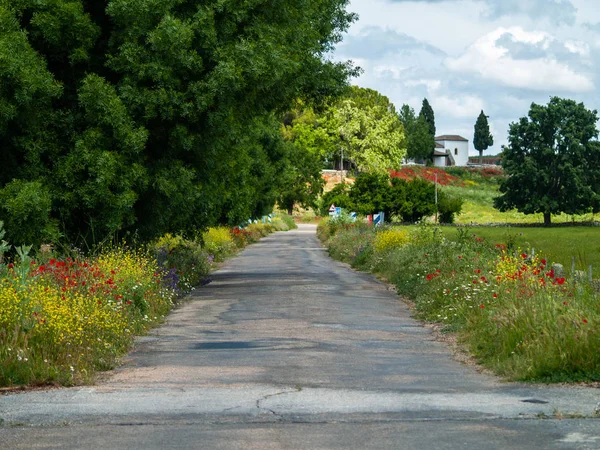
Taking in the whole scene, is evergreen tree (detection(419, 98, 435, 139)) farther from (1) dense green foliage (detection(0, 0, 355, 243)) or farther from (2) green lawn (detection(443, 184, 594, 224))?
(1) dense green foliage (detection(0, 0, 355, 243))

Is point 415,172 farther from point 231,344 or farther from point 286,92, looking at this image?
point 231,344

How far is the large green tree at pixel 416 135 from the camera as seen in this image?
163875mm

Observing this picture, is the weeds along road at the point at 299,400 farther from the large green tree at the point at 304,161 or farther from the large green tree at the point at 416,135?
the large green tree at the point at 416,135

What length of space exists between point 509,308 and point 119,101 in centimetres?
1164

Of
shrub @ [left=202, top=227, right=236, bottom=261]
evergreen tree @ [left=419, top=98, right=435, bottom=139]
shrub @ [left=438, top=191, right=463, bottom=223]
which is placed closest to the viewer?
shrub @ [left=202, top=227, right=236, bottom=261]

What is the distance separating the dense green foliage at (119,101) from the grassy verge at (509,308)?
6083mm

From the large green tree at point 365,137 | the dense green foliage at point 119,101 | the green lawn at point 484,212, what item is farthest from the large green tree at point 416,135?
the dense green foliage at point 119,101

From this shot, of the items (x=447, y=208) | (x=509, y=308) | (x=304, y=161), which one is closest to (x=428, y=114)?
(x=304, y=161)

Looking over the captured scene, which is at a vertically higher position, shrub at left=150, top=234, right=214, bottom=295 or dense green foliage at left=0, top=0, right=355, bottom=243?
dense green foliage at left=0, top=0, right=355, bottom=243

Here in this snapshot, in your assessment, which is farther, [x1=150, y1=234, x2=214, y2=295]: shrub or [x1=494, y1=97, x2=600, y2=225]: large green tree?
[x1=494, y1=97, x2=600, y2=225]: large green tree

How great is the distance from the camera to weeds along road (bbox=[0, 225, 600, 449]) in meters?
8.08

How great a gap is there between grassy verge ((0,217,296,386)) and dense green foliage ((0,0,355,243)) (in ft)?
9.09

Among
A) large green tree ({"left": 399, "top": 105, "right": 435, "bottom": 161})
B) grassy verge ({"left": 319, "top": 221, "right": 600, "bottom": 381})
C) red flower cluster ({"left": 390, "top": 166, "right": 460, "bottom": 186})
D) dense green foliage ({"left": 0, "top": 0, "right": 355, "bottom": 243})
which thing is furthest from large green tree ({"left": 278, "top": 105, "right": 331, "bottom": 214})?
grassy verge ({"left": 319, "top": 221, "right": 600, "bottom": 381})

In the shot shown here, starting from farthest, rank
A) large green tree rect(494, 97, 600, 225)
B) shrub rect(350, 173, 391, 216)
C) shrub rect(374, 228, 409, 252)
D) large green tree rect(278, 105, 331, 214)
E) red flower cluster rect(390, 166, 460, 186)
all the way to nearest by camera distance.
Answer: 1. red flower cluster rect(390, 166, 460, 186)
2. large green tree rect(278, 105, 331, 214)
3. large green tree rect(494, 97, 600, 225)
4. shrub rect(350, 173, 391, 216)
5. shrub rect(374, 228, 409, 252)
